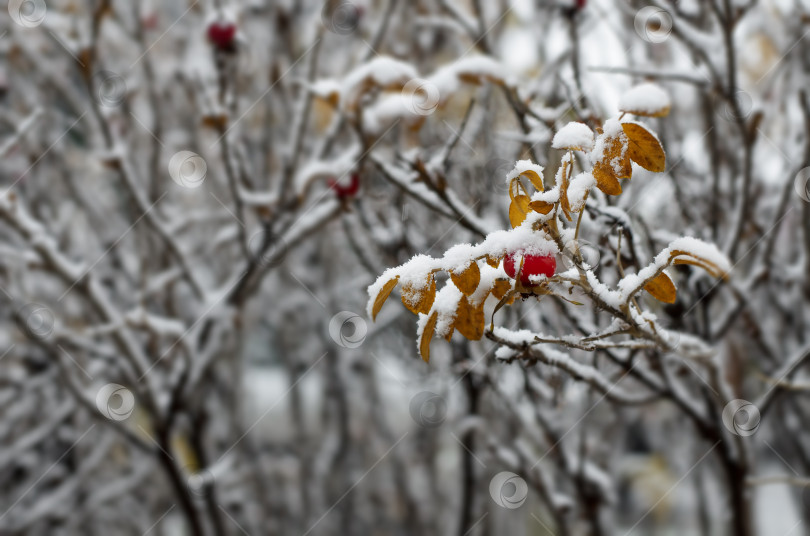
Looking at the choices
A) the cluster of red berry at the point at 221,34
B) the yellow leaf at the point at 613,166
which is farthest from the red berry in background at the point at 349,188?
the yellow leaf at the point at 613,166

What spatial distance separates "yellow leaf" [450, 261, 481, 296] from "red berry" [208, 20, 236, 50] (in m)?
2.30

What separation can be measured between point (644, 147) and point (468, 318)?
389 millimetres

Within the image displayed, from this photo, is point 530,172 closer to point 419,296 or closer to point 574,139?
point 574,139

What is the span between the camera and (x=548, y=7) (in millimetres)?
3633

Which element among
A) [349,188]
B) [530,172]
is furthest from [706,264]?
[349,188]

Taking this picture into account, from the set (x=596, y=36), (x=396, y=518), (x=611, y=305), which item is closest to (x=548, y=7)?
(x=596, y=36)

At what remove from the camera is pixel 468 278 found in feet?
3.51

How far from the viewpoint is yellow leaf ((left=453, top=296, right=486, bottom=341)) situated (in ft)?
3.65

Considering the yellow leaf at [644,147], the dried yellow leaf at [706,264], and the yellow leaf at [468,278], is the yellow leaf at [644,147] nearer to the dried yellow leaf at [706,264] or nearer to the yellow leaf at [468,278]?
the dried yellow leaf at [706,264]

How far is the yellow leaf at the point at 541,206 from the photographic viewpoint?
102 centimetres

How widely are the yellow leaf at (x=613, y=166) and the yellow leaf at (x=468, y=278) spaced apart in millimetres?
235

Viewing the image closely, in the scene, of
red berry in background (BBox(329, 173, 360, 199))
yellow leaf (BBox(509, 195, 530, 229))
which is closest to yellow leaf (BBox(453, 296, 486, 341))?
yellow leaf (BBox(509, 195, 530, 229))

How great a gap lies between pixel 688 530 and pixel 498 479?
8621 mm

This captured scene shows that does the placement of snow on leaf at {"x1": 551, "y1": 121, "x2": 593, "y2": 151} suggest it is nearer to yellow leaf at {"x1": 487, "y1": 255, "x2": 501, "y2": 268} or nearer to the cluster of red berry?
yellow leaf at {"x1": 487, "y1": 255, "x2": 501, "y2": 268}
